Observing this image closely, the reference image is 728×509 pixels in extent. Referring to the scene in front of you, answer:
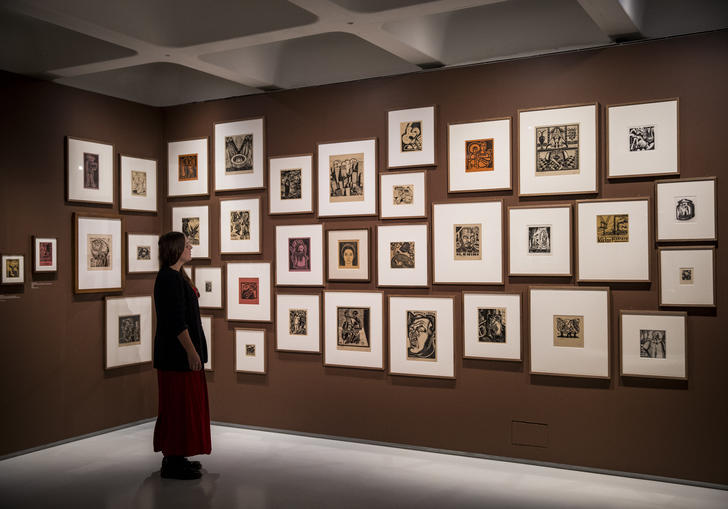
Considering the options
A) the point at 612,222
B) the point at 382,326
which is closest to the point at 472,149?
the point at 612,222

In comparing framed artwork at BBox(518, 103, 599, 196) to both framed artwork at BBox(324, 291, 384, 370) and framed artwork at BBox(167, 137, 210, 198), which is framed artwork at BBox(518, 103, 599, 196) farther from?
framed artwork at BBox(167, 137, 210, 198)

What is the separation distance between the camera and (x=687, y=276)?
4965mm

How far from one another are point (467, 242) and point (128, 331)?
142 inches

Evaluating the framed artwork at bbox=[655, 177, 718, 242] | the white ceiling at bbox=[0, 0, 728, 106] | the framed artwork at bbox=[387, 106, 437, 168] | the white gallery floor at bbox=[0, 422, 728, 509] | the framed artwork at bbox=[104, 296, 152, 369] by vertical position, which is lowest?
the white gallery floor at bbox=[0, 422, 728, 509]

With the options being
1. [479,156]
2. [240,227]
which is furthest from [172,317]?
[479,156]

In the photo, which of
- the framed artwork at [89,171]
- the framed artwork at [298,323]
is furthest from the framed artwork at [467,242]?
the framed artwork at [89,171]

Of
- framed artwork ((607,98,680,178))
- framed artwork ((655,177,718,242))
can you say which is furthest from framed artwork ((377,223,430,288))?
framed artwork ((655,177,718,242))

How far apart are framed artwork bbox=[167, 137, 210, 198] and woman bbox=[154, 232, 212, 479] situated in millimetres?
1892

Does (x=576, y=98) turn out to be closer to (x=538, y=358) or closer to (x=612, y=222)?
(x=612, y=222)

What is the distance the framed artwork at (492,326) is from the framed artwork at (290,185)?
6.05ft

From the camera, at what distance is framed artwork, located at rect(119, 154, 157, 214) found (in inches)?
274

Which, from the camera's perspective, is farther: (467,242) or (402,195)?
(402,195)

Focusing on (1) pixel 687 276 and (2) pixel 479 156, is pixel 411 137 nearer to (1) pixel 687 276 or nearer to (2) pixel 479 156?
(2) pixel 479 156

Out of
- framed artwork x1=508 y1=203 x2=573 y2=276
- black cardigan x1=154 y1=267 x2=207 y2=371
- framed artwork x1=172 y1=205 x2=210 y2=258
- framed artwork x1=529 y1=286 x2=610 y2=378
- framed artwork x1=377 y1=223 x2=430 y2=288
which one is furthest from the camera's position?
framed artwork x1=172 y1=205 x2=210 y2=258
